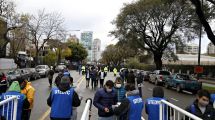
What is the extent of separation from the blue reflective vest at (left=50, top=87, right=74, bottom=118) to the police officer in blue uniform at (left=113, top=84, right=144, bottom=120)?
94 cm

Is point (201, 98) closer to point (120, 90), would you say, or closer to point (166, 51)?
point (120, 90)

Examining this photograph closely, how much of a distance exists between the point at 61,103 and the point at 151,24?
49.1 metres

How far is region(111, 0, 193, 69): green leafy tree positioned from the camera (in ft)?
173

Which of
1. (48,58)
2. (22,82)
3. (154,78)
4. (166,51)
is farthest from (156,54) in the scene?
(22,82)

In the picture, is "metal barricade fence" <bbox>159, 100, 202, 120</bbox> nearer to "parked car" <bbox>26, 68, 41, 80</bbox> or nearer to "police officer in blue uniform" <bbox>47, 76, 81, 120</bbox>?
"police officer in blue uniform" <bbox>47, 76, 81, 120</bbox>

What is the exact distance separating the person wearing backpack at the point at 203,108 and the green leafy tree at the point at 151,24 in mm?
46474

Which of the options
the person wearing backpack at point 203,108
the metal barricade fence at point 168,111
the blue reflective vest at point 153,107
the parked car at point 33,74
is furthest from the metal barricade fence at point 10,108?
the parked car at point 33,74

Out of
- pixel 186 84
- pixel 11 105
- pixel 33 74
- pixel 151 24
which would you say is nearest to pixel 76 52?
pixel 151 24

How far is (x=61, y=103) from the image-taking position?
7.34 metres

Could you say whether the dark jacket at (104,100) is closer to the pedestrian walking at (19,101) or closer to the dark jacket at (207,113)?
the pedestrian walking at (19,101)

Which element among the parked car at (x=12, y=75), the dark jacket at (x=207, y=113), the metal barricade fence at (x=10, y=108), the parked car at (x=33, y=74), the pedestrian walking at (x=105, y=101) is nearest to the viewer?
the dark jacket at (x=207, y=113)

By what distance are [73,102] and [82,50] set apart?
12440 cm

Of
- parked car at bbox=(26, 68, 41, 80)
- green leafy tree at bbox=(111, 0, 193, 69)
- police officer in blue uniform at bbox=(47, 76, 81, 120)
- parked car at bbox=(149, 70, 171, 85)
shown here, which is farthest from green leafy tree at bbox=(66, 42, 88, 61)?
police officer in blue uniform at bbox=(47, 76, 81, 120)

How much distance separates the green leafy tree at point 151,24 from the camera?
52.6 metres
